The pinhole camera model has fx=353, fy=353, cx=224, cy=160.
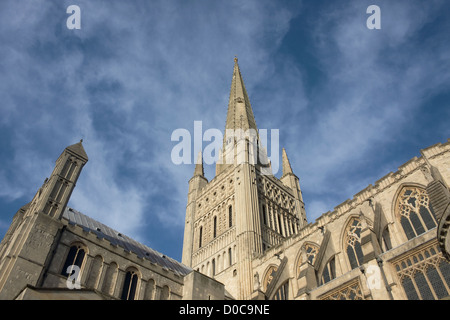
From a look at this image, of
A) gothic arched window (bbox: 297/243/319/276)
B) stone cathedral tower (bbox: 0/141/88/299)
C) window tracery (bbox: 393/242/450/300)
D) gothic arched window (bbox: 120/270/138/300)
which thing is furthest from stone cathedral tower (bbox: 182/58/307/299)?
stone cathedral tower (bbox: 0/141/88/299)

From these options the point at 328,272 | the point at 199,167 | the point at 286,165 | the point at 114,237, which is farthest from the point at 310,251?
the point at 199,167

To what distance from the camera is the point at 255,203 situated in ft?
116

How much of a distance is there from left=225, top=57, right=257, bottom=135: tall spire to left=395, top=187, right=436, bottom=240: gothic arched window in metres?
27.0

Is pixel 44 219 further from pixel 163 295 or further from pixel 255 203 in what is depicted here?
pixel 255 203

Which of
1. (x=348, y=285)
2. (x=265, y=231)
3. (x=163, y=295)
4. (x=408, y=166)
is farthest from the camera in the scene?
(x=265, y=231)

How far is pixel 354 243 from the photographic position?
22.9m

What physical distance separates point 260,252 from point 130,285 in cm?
1311

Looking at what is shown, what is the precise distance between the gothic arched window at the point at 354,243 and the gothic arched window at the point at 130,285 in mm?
13830

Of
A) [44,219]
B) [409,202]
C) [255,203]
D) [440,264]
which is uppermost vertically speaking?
[255,203]

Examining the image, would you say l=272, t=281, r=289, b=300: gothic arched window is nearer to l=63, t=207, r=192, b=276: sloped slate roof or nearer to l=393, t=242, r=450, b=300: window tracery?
l=63, t=207, r=192, b=276: sloped slate roof

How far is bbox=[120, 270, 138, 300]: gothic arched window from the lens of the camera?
859 inches

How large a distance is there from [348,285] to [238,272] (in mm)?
13270

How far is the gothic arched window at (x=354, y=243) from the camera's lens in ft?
72.3
